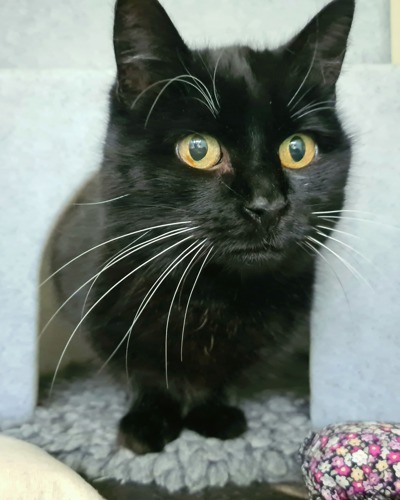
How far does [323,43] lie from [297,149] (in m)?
0.17

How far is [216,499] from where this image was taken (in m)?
0.78

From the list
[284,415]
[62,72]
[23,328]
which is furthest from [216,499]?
[62,72]

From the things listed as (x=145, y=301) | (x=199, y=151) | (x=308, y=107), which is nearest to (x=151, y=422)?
(x=145, y=301)

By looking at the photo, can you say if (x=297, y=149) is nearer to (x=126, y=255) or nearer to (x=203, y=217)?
(x=203, y=217)

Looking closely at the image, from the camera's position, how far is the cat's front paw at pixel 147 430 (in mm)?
836

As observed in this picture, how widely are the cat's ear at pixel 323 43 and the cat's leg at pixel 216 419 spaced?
21.6 inches

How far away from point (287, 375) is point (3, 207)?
1.83 ft

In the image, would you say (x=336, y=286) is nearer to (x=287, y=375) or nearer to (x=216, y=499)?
(x=287, y=375)

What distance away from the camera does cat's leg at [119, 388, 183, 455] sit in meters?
0.84

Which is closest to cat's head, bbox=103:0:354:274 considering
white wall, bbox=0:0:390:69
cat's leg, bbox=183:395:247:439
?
white wall, bbox=0:0:390:69

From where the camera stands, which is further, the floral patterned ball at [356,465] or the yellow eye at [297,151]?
the yellow eye at [297,151]

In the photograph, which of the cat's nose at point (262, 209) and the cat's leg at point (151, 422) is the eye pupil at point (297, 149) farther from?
the cat's leg at point (151, 422)

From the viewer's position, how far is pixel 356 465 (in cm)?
67

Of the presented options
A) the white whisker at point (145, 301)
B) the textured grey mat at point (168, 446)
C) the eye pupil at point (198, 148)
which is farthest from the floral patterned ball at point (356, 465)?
the eye pupil at point (198, 148)
